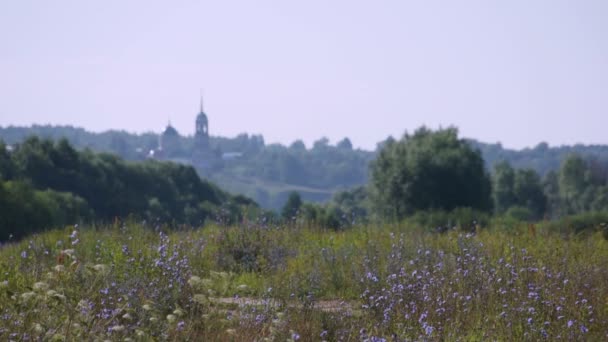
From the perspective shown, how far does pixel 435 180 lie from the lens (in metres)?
42.3

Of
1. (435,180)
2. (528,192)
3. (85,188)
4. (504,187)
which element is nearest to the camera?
(435,180)

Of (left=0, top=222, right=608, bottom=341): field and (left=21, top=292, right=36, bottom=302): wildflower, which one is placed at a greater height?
(left=21, top=292, right=36, bottom=302): wildflower

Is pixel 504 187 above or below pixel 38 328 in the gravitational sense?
below

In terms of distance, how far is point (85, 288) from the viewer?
5922 mm

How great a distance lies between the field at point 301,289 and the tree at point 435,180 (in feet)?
102

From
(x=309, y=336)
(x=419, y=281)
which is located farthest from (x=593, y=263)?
(x=309, y=336)

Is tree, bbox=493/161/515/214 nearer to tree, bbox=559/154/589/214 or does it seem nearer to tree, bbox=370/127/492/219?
tree, bbox=559/154/589/214

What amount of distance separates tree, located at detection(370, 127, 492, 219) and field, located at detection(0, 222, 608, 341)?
31104 millimetres

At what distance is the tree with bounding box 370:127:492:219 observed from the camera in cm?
4197

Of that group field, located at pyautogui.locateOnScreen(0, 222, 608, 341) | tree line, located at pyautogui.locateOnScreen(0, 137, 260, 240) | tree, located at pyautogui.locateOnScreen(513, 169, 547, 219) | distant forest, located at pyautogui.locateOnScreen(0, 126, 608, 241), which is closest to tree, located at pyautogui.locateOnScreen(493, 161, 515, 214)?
distant forest, located at pyautogui.locateOnScreen(0, 126, 608, 241)

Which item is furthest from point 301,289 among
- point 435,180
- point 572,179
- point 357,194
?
point 357,194

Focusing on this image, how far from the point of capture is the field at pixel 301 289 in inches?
229

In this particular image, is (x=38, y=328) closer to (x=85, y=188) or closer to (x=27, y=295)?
(x=27, y=295)

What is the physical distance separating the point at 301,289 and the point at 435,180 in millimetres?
35073
